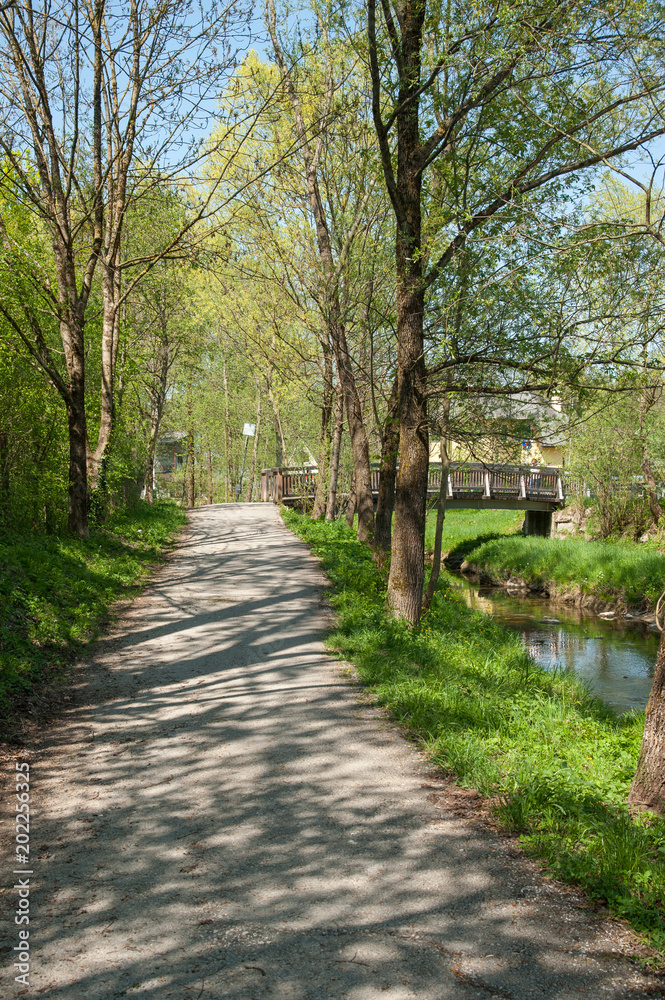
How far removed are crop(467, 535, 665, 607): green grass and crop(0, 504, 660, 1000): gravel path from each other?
15433mm

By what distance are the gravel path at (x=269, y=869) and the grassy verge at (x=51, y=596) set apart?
1.67 ft

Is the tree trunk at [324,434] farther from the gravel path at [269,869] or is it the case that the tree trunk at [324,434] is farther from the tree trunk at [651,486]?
the gravel path at [269,869]

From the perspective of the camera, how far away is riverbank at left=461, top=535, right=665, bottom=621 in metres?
19.9

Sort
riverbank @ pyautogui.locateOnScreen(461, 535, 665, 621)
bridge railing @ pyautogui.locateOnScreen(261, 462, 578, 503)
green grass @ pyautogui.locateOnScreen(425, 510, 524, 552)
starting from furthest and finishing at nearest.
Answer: green grass @ pyautogui.locateOnScreen(425, 510, 524, 552) → bridge railing @ pyautogui.locateOnScreen(261, 462, 578, 503) → riverbank @ pyautogui.locateOnScreen(461, 535, 665, 621)

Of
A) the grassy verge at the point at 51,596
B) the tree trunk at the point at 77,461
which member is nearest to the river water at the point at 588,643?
the grassy verge at the point at 51,596

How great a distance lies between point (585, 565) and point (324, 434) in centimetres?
877

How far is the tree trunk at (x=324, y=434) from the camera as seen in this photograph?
57.2 feet

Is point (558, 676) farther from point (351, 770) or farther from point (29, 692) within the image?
point (29, 692)

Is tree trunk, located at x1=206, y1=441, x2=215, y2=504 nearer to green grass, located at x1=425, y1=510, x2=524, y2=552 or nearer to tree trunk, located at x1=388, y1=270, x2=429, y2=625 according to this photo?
green grass, located at x1=425, y1=510, x2=524, y2=552

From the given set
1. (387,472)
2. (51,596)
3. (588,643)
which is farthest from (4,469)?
(588,643)

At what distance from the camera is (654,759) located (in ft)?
14.2

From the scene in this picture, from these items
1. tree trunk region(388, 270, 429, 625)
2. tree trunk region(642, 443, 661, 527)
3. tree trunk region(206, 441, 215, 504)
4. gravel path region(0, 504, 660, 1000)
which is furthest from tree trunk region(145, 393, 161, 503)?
gravel path region(0, 504, 660, 1000)

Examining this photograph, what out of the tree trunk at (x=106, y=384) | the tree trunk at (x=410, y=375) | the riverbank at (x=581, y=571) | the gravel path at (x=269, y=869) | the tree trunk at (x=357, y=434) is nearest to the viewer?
the gravel path at (x=269, y=869)

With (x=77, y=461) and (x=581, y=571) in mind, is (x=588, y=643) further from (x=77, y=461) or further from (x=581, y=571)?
→ (x=77, y=461)
